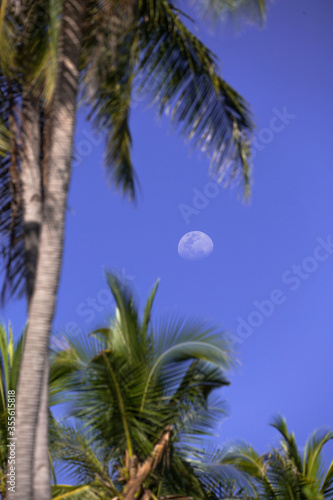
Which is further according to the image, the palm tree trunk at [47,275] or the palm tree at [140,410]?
the palm tree at [140,410]

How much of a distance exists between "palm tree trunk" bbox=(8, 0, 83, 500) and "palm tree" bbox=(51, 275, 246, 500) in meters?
2.85

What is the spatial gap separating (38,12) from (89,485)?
19.9 feet

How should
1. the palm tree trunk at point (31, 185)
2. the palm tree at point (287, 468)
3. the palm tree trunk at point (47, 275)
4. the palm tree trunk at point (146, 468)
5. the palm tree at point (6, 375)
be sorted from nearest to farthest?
the palm tree trunk at point (47, 275) → the palm tree trunk at point (31, 185) → the palm tree trunk at point (146, 468) → the palm tree at point (6, 375) → the palm tree at point (287, 468)

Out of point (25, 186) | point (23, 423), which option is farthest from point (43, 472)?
point (25, 186)

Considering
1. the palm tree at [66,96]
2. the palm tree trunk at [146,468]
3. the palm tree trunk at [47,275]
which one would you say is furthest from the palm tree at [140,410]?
the palm tree trunk at [47,275]

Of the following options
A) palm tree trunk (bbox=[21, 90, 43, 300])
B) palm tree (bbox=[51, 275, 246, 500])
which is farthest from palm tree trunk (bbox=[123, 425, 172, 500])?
palm tree trunk (bbox=[21, 90, 43, 300])

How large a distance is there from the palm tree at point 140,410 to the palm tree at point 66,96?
A: 1.66 m

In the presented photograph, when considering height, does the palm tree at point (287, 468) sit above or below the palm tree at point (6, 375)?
below

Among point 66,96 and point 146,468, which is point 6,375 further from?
point 66,96

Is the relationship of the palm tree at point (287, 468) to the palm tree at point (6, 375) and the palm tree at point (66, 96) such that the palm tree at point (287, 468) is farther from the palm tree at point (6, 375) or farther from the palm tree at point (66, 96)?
the palm tree at point (66, 96)

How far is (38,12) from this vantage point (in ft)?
21.4

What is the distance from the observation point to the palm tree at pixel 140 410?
7688 mm

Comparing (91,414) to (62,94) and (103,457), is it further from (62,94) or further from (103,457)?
(62,94)

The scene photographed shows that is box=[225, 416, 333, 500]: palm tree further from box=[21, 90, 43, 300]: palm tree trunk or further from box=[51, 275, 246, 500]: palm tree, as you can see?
box=[21, 90, 43, 300]: palm tree trunk
